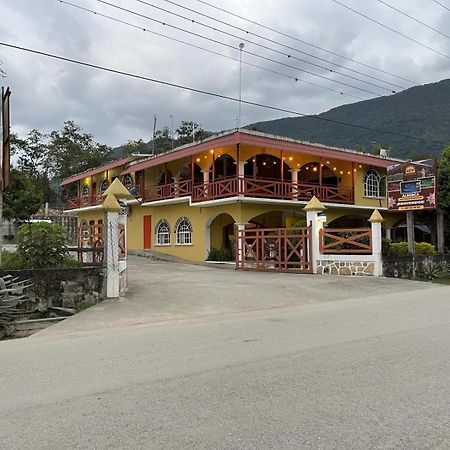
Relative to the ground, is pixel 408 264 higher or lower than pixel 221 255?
lower

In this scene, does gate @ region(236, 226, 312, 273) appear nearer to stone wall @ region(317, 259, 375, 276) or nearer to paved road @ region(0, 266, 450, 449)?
stone wall @ region(317, 259, 375, 276)

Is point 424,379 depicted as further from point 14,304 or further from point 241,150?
point 241,150

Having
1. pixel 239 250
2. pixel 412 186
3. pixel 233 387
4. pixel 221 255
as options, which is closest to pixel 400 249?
pixel 412 186

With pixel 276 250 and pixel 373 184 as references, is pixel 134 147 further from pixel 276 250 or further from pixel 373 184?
pixel 276 250

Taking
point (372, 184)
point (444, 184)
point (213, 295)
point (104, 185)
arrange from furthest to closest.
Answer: point (104, 185) → point (372, 184) → point (444, 184) → point (213, 295)

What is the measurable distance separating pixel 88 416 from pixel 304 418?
1.80 m

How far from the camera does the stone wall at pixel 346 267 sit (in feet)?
58.1

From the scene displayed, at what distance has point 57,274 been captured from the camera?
36.5 feet

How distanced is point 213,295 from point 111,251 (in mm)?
2822


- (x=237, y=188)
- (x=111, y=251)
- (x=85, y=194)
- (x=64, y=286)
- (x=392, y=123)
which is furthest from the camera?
(x=392, y=123)

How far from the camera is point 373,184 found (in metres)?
30.9

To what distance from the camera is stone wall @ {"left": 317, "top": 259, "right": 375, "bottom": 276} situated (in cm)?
1770

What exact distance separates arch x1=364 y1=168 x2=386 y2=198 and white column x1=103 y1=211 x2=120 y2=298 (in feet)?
69.7

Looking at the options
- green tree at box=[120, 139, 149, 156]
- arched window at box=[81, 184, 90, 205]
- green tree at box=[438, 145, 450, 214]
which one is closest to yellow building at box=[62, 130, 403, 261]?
green tree at box=[438, 145, 450, 214]
